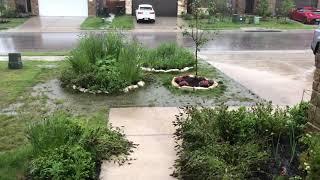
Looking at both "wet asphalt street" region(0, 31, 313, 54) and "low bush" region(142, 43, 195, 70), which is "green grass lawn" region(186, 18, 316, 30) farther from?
"low bush" region(142, 43, 195, 70)

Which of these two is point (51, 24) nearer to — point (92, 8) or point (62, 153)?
point (92, 8)

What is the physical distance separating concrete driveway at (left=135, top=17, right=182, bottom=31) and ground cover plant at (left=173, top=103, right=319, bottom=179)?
21.5 m

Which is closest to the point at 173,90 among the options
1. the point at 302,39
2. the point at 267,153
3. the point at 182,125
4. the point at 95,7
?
the point at 182,125

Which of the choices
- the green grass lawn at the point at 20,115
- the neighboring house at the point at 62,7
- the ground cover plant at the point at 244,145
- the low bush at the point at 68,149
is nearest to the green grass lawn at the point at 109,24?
the neighboring house at the point at 62,7

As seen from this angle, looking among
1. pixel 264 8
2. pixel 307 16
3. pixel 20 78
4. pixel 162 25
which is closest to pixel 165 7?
pixel 162 25

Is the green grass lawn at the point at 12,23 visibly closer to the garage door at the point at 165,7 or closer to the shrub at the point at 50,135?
the garage door at the point at 165,7

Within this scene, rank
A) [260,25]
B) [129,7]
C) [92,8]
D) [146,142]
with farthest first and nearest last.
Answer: [129,7], [92,8], [260,25], [146,142]

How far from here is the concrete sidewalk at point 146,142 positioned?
19.5 feet

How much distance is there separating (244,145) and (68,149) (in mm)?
2534

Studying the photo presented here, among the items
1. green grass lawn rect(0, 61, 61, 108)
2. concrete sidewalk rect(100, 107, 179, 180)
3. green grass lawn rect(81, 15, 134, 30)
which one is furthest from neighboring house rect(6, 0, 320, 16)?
concrete sidewalk rect(100, 107, 179, 180)

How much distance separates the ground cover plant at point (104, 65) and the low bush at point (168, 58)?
1.65m

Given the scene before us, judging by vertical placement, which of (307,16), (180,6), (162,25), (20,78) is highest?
(180,6)

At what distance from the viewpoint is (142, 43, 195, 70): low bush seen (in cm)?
1279

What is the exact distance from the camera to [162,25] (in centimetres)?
3002
